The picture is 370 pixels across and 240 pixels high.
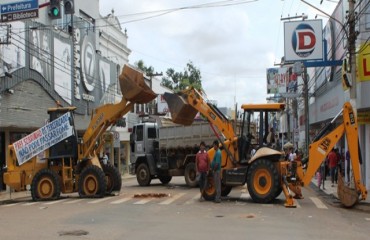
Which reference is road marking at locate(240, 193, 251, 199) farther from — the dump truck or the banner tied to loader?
the banner tied to loader

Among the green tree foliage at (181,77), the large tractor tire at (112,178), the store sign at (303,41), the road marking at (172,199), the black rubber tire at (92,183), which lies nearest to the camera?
the road marking at (172,199)

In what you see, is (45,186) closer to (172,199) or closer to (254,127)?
(172,199)

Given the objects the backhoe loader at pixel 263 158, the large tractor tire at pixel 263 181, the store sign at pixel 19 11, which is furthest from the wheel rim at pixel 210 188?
the store sign at pixel 19 11

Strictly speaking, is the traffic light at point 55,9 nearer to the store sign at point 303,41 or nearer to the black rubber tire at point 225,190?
the black rubber tire at point 225,190

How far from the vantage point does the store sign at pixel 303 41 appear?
27.5m

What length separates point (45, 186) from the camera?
60.5 feet

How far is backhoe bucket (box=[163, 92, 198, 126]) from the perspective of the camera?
18.3 meters

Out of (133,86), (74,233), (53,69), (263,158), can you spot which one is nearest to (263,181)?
(263,158)

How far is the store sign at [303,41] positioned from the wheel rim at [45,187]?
1550cm

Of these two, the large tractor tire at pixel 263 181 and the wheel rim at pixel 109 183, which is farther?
the wheel rim at pixel 109 183

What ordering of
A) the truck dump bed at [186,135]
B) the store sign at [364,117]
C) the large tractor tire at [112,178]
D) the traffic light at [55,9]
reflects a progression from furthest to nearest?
the truck dump bed at [186,135] < the store sign at [364,117] < the large tractor tire at [112,178] < the traffic light at [55,9]

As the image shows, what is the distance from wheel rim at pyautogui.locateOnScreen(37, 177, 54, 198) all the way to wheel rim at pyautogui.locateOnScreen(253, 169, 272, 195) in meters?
7.55

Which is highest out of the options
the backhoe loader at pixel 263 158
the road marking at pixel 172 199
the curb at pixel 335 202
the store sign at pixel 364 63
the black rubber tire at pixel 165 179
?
the store sign at pixel 364 63

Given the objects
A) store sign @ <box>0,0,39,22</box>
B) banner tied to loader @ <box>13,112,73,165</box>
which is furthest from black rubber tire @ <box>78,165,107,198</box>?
store sign @ <box>0,0,39,22</box>
